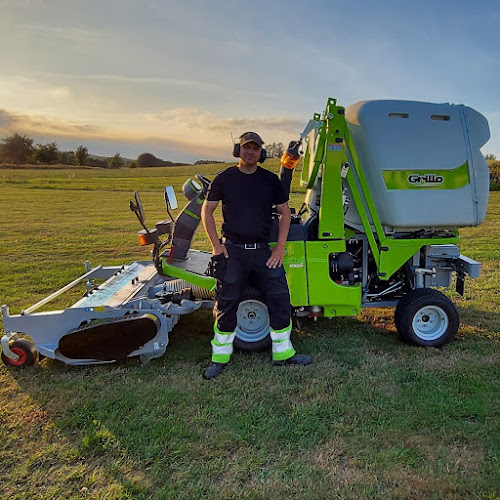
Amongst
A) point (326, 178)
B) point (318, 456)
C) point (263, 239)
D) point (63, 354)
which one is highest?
point (326, 178)

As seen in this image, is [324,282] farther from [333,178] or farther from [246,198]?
[246,198]

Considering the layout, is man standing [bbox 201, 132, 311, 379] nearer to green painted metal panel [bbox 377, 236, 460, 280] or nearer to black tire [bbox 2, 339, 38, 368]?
green painted metal panel [bbox 377, 236, 460, 280]

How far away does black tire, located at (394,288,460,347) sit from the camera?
15.4 feet

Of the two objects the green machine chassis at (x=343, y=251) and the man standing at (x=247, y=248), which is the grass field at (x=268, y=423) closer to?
the man standing at (x=247, y=248)

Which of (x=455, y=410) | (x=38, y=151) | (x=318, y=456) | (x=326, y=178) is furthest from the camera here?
(x=38, y=151)

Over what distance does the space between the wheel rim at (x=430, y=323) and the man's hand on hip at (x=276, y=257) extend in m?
1.59

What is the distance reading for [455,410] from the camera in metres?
3.60

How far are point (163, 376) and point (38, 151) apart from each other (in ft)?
280

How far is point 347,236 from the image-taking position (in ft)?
16.1

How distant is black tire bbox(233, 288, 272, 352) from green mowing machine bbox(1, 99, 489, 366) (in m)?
0.01

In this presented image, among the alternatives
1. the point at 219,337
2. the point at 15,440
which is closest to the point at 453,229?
the point at 219,337

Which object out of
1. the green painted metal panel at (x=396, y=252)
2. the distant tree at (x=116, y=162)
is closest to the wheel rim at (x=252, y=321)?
the green painted metal panel at (x=396, y=252)

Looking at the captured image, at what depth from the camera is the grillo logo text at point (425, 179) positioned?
4531 millimetres

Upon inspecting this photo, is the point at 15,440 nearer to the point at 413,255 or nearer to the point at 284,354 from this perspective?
the point at 284,354
